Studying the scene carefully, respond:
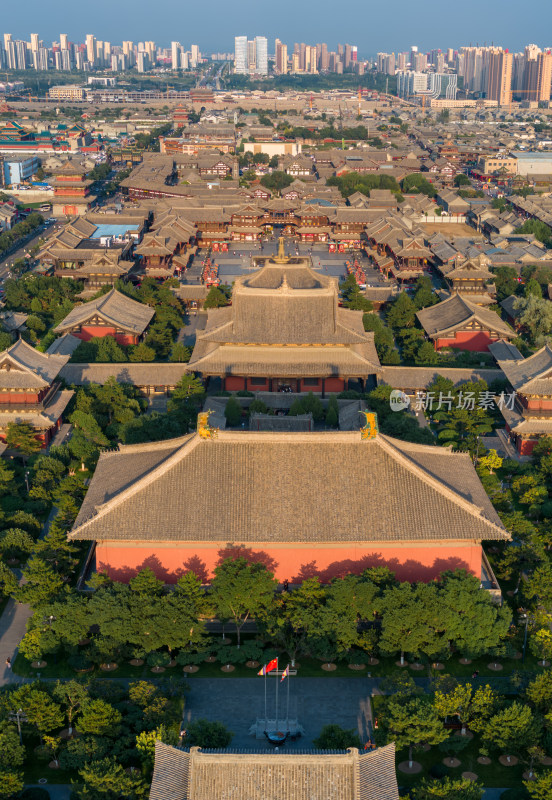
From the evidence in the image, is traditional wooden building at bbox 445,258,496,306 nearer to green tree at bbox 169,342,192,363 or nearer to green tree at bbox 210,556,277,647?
green tree at bbox 169,342,192,363

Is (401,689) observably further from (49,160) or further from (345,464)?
(49,160)

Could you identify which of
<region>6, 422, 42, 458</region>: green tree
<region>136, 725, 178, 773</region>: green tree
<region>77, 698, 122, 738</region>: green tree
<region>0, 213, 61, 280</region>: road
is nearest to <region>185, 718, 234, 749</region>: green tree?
<region>136, 725, 178, 773</region>: green tree

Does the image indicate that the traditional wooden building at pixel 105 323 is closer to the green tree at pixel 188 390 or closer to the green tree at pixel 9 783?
the green tree at pixel 188 390

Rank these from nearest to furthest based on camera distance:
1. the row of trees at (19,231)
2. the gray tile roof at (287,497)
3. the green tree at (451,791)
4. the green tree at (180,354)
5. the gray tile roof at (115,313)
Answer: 1. the green tree at (451,791)
2. the gray tile roof at (287,497)
3. the green tree at (180,354)
4. the gray tile roof at (115,313)
5. the row of trees at (19,231)

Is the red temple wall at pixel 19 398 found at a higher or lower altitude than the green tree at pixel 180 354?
higher

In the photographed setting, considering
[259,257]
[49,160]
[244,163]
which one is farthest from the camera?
[244,163]

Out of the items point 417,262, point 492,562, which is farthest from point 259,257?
point 492,562

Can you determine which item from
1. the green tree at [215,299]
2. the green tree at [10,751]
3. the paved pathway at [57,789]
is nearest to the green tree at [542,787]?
the paved pathway at [57,789]
